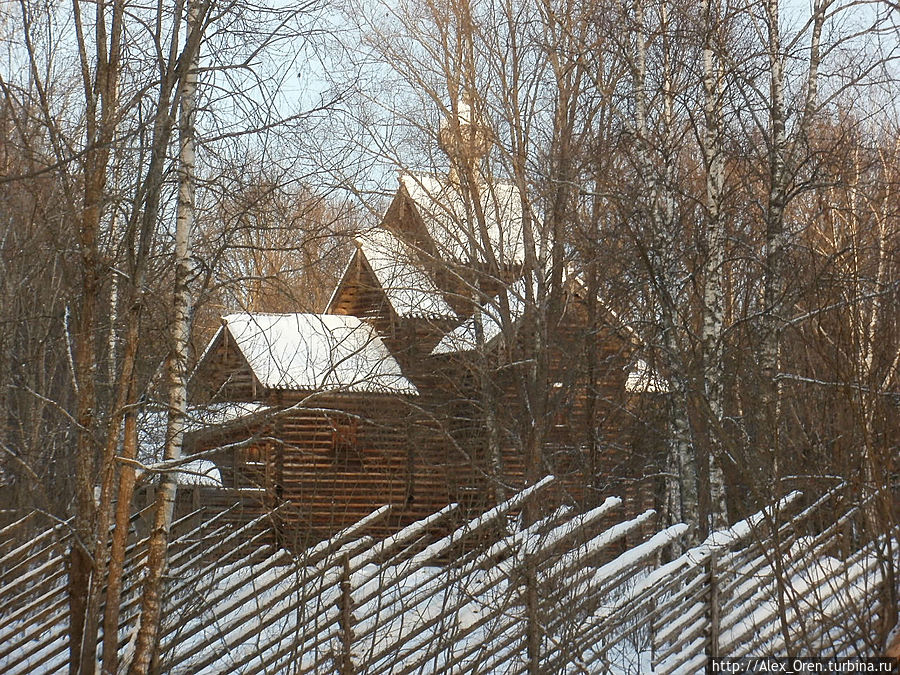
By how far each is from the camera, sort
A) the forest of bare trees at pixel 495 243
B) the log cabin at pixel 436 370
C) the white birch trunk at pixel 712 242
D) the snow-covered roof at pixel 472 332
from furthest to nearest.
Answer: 1. the snow-covered roof at pixel 472 332
2. the log cabin at pixel 436 370
3. the white birch trunk at pixel 712 242
4. the forest of bare trees at pixel 495 243

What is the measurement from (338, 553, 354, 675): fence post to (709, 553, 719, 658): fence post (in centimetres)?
261

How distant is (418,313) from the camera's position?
1953cm

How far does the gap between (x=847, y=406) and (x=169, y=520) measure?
4645 mm

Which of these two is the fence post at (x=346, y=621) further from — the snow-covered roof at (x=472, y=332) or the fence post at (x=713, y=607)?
the snow-covered roof at (x=472, y=332)

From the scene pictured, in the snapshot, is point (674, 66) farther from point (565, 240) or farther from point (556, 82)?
point (556, 82)

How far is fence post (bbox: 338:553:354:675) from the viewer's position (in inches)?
242

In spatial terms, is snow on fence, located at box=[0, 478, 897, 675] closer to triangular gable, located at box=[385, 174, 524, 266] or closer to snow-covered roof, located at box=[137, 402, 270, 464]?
snow-covered roof, located at box=[137, 402, 270, 464]

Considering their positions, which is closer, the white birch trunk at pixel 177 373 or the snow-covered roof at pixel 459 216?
the white birch trunk at pixel 177 373

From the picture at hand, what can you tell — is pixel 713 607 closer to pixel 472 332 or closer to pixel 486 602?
pixel 486 602

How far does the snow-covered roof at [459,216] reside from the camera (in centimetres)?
1878

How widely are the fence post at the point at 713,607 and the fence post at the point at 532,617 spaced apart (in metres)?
1.58

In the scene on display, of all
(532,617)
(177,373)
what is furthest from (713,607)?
(177,373)

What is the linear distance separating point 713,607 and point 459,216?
13.4 meters

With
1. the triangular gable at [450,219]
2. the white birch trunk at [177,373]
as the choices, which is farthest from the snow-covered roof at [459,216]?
the white birch trunk at [177,373]
